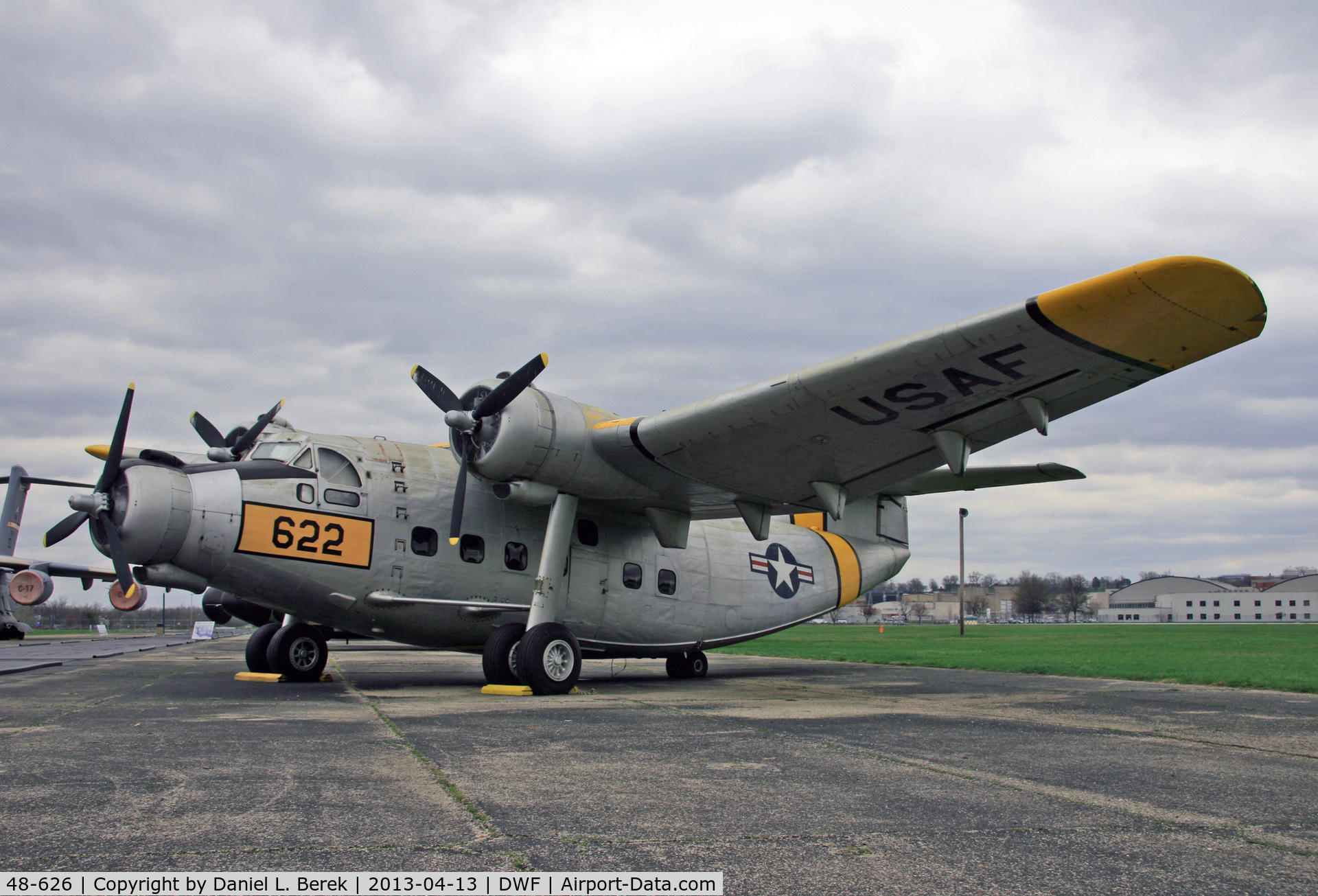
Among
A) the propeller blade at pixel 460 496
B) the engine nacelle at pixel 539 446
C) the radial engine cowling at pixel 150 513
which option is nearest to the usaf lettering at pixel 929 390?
the engine nacelle at pixel 539 446

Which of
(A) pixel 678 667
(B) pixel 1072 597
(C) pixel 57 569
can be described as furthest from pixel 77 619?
(B) pixel 1072 597

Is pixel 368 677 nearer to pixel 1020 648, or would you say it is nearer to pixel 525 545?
pixel 525 545

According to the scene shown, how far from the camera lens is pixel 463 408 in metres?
13.0

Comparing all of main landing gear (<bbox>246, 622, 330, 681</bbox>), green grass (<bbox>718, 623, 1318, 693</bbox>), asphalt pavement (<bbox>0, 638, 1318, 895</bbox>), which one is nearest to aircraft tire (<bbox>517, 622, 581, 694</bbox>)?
asphalt pavement (<bbox>0, 638, 1318, 895</bbox>)

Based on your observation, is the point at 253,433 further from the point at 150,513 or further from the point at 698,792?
the point at 698,792

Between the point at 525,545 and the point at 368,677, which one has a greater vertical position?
the point at 525,545

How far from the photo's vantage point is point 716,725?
27.6 feet

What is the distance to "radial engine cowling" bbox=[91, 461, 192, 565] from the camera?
35.2 feet

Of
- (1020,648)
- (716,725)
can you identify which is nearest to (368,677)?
(716,725)

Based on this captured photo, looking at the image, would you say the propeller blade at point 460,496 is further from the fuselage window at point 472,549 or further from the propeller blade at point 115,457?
the propeller blade at point 115,457

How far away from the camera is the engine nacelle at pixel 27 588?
40.1 metres

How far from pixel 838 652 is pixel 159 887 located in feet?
85.8

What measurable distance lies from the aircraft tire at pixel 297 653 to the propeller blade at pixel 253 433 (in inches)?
127

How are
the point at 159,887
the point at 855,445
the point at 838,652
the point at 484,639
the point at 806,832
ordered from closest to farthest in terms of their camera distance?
the point at 159,887, the point at 806,832, the point at 855,445, the point at 484,639, the point at 838,652
